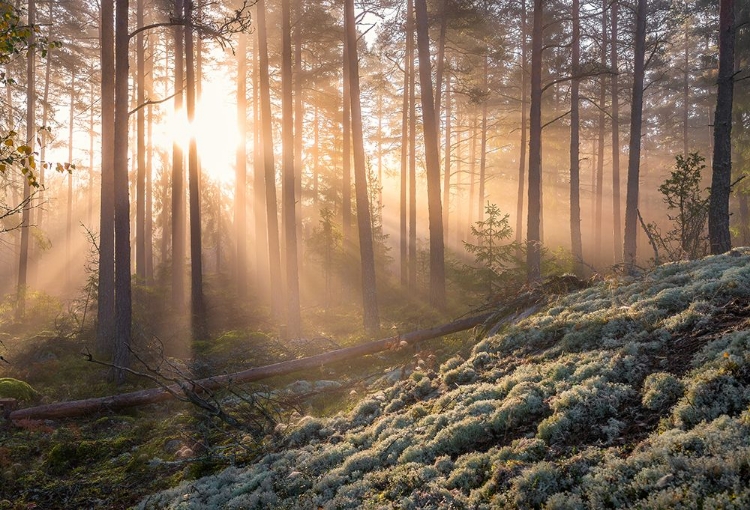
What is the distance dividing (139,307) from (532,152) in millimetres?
16969

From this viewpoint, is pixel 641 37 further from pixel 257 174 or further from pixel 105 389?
pixel 105 389

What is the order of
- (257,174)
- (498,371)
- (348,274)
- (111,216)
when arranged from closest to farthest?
(498,371) < (111,216) < (348,274) < (257,174)

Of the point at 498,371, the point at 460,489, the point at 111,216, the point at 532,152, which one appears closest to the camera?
the point at 460,489

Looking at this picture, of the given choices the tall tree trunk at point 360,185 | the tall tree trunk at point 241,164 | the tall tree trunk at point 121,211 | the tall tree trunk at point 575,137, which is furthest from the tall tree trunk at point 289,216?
the tall tree trunk at point 575,137

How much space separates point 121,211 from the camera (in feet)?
41.2

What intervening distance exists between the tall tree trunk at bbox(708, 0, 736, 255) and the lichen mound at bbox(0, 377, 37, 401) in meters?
16.5

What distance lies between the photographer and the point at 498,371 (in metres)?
7.10

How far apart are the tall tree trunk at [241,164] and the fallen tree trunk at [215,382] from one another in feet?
56.5

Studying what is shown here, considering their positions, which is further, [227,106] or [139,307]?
[227,106]

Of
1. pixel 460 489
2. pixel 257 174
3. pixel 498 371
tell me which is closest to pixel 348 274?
pixel 257 174

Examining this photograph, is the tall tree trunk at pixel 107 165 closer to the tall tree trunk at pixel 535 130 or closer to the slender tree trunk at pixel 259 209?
the tall tree trunk at pixel 535 130

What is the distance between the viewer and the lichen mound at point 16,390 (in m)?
10.7

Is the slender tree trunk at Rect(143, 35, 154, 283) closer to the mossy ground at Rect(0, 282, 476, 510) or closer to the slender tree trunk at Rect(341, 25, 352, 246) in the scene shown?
the slender tree trunk at Rect(341, 25, 352, 246)

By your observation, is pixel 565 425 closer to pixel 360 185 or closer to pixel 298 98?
pixel 360 185
